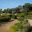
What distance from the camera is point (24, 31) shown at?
9.60ft

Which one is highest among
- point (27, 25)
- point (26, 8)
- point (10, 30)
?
point (26, 8)

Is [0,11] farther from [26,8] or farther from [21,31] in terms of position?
[21,31]

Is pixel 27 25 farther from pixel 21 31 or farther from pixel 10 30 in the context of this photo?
pixel 10 30

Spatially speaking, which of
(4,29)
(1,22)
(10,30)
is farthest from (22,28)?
(1,22)

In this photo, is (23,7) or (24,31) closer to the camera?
(24,31)

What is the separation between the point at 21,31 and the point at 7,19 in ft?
5.68

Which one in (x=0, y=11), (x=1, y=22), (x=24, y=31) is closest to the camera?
(x=24, y=31)

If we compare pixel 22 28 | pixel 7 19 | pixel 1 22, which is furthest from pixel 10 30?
pixel 7 19

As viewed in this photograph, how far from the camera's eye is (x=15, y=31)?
3.06 metres

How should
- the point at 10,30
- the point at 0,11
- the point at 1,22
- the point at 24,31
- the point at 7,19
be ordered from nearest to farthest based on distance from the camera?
the point at 24,31, the point at 10,30, the point at 1,22, the point at 7,19, the point at 0,11

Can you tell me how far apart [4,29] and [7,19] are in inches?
42.2

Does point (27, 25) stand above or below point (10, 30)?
above

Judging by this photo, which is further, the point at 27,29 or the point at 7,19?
the point at 7,19

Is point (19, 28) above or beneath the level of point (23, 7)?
beneath
